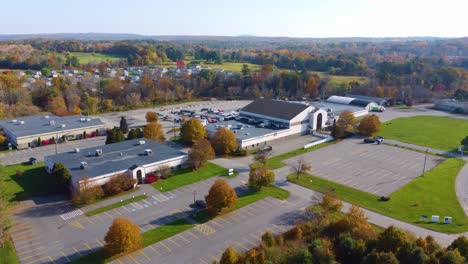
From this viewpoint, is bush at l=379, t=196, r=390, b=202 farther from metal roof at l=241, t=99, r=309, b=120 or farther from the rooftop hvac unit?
the rooftop hvac unit

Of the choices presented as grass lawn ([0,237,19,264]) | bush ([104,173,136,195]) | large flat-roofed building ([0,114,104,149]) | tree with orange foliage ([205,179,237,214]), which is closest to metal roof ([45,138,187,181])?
bush ([104,173,136,195])

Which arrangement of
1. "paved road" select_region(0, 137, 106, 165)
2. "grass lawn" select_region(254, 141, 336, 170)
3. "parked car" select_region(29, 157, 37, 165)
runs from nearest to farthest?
"parked car" select_region(29, 157, 37, 165) → "grass lawn" select_region(254, 141, 336, 170) → "paved road" select_region(0, 137, 106, 165)

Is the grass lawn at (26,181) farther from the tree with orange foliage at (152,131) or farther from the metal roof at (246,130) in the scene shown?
the metal roof at (246,130)

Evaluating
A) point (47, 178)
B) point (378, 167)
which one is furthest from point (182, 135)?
point (378, 167)

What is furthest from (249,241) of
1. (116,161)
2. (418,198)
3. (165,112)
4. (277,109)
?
(165,112)

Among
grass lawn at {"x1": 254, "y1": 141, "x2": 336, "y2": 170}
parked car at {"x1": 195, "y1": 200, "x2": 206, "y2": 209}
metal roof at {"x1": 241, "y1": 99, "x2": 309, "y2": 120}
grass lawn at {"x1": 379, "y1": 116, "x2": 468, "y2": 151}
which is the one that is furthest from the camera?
metal roof at {"x1": 241, "y1": 99, "x2": 309, "y2": 120}
